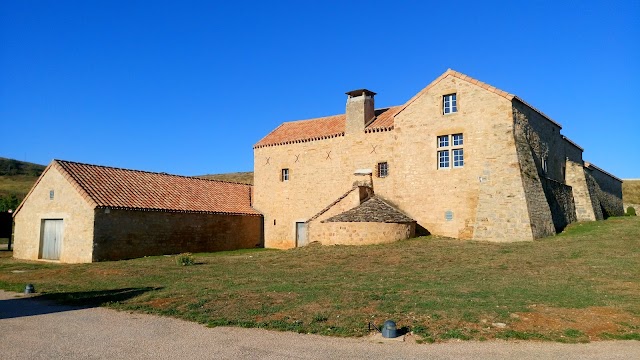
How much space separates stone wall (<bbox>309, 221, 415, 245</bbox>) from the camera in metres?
23.7

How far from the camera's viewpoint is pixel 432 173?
83.8ft

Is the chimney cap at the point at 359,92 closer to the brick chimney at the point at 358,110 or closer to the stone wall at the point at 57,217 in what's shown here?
the brick chimney at the point at 358,110

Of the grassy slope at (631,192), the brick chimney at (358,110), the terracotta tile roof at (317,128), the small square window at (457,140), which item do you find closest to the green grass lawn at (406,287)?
the small square window at (457,140)

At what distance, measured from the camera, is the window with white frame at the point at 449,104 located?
82.7 feet

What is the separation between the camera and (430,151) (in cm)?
2580

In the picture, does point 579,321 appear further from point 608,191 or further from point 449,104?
point 608,191

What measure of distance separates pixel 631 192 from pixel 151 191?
5112 cm

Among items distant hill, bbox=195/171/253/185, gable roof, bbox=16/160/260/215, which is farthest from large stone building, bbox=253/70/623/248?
distant hill, bbox=195/171/253/185

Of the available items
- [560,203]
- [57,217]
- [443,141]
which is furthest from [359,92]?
[57,217]

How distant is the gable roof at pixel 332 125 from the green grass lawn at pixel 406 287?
826 centimetres

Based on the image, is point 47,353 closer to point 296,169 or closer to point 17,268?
point 17,268

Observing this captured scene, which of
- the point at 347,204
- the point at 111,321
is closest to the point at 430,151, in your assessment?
the point at 347,204

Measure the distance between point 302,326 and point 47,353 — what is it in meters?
4.45

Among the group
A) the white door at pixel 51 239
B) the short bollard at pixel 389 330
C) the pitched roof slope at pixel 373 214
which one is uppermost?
the pitched roof slope at pixel 373 214
